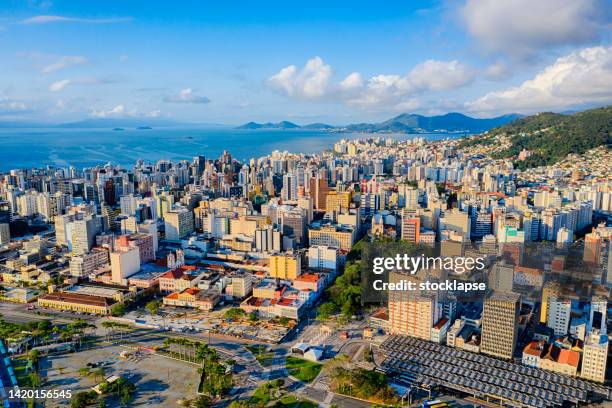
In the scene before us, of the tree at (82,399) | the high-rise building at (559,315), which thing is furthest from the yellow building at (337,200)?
the tree at (82,399)

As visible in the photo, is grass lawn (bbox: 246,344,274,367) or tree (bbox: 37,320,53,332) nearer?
grass lawn (bbox: 246,344,274,367)

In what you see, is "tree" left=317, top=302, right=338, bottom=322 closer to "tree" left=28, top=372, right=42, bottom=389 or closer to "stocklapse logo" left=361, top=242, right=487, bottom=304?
"stocklapse logo" left=361, top=242, right=487, bottom=304

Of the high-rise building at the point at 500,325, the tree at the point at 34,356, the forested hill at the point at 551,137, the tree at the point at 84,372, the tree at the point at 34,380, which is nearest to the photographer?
the tree at the point at 34,380

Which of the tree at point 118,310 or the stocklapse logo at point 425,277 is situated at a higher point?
the stocklapse logo at point 425,277

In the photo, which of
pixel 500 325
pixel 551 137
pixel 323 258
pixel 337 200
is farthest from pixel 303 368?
pixel 551 137

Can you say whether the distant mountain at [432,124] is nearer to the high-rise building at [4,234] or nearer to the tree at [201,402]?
the high-rise building at [4,234]

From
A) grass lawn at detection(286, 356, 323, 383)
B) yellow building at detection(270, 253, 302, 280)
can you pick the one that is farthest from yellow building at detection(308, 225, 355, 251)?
grass lawn at detection(286, 356, 323, 383)

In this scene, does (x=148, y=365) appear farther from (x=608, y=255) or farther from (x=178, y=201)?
(x=178, y=201)

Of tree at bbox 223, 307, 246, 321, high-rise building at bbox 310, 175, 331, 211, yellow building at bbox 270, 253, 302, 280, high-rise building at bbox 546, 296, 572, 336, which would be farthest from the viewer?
A: high-rise building at bbox 310, 175, 331, 211
